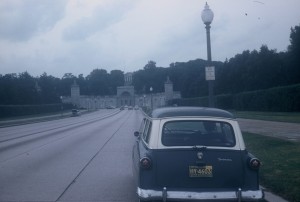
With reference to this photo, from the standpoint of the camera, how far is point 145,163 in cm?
743

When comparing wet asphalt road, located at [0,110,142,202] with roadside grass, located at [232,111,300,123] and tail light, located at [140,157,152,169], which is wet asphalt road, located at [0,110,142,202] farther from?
roadside grass, located at [232,111,300,123]

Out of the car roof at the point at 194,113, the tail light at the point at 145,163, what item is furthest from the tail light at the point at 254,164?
the tail light at the point at 145,163

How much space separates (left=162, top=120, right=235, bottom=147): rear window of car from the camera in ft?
25.6

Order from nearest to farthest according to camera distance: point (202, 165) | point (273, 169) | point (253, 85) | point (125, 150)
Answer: point (202, 165)
point (273, 169)
point (125, 150)
point (253, 85)

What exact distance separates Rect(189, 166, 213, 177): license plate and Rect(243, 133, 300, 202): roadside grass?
7.47ft

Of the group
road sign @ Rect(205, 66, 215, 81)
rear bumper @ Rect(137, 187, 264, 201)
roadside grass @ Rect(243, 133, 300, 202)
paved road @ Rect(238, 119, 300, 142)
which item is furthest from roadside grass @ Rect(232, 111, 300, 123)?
rear bumper @ Rect(137, 187, 264, 201)

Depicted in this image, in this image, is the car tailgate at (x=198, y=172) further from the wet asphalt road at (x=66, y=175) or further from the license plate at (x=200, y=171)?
the wet asphalt road at (x=66, y=175)

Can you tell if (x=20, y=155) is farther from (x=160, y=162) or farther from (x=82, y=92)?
(x=82, y=92)

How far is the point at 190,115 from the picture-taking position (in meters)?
7.94

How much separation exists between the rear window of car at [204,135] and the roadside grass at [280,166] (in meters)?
1.95

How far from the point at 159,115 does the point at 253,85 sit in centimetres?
7686

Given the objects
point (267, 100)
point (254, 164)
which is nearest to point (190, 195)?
point (254, 164)

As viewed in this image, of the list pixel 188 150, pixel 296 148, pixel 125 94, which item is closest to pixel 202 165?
pixel 188 150

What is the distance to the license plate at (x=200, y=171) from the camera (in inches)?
291
